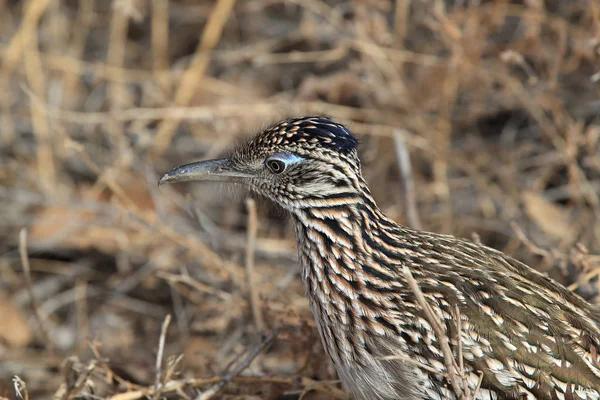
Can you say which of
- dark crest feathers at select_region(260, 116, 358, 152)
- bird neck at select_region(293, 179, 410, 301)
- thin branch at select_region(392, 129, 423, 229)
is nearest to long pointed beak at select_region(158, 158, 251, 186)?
dark crest feathers at select_region(260, 116, 358, 152)

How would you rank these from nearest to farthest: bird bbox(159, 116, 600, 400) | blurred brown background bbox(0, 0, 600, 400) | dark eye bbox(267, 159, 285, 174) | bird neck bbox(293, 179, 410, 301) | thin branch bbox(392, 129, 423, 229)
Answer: bird bbox(159, 116, 600, 400) < bird neck bbox(293, 179, 410, 301) < dark eye bbox(267, 159, 285, 174) < thin branch bbox(392, 129, 423, 229) < blurred brown background bbox(0, 0, 600, 400)

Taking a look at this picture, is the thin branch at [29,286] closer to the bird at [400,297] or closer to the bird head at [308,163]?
the bird at [400,297]

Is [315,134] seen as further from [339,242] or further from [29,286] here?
[29,286]

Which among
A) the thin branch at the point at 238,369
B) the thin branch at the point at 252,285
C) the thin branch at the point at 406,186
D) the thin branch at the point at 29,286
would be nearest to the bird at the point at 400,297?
the thin branch at the point at 238,369

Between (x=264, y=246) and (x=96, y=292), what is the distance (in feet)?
4.37

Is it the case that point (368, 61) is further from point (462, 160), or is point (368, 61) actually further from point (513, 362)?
point (513, 362)

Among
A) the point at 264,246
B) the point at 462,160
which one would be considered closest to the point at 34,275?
the point at 264,246

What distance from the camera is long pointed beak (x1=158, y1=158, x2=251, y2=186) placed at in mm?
4227

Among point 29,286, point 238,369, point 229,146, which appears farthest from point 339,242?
point 29,286

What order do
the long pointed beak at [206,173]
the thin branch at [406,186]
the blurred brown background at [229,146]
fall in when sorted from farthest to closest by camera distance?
1. the blurred brown background at [229,146]
2. the thin branch at [406,186]
3. the long pointed beak at [206,173]

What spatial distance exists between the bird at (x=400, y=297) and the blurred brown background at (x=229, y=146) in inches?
39.9

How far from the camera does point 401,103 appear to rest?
251 inches

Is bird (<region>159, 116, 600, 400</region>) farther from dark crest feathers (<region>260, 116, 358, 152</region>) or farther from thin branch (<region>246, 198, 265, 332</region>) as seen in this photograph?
thin branch (<region>246, 198, 265, 332</region>)

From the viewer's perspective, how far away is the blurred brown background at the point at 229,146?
5703mm
